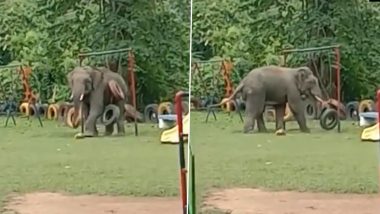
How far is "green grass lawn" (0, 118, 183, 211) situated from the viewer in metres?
1.73

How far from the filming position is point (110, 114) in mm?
1763

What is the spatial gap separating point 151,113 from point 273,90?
427 mm

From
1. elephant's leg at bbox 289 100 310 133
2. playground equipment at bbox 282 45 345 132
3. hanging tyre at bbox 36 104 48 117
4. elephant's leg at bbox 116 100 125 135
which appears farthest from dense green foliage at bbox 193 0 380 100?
hanging tyre at bbox 36 104 48 117

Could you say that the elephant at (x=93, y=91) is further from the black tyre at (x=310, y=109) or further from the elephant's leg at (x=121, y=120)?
the black tyre at (x=310, y=109)

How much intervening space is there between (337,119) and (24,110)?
3.44ft

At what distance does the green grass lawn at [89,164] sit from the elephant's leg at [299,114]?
421 millimetres

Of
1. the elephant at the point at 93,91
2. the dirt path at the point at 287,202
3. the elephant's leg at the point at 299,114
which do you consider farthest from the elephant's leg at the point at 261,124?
the elephant at the point at 93,91

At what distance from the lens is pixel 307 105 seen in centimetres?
173

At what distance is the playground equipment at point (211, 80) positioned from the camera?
1722mm

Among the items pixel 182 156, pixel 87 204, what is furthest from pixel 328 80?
pixel 87 204

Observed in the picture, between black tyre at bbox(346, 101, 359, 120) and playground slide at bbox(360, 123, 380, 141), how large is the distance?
0.05 meters

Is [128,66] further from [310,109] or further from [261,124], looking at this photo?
[310,109]

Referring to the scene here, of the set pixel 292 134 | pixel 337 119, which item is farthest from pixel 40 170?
pixel 337 119

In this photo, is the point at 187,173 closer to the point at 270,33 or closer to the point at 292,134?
the point at 292,134
